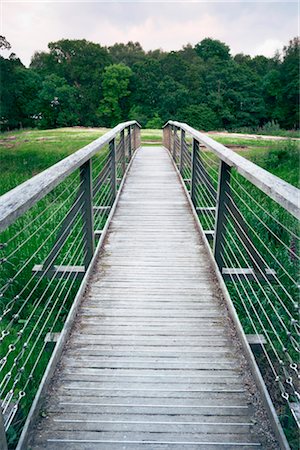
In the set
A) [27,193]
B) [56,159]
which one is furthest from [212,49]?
[27,193]

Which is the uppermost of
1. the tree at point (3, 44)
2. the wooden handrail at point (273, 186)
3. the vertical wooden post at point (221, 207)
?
the tree at point (3, 44)

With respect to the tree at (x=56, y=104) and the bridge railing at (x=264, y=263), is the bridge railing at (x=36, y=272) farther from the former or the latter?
the tree at (x=56, y=104)

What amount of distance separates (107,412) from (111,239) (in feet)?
7.64

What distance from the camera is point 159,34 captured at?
56.4m

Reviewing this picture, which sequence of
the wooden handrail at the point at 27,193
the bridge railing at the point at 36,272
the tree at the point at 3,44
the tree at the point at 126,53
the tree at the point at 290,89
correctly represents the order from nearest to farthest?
the wooden handrail at the point at 27,193
the bridge railing at the point at 36,272
the tree at the point at 3,44
the tree at the point at 290,89
the tree at the point at 126,53

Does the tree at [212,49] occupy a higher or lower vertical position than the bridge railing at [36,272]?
higher

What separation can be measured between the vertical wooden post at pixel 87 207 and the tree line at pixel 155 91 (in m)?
38.8

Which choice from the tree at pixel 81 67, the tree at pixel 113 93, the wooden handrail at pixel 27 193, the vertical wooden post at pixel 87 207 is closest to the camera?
the wooden handrail at pixel 27 193

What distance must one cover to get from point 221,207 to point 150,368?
4.95 ft

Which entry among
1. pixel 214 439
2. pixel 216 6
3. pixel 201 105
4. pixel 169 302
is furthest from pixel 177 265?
pixel 201 105

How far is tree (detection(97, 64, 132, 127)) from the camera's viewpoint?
148ft

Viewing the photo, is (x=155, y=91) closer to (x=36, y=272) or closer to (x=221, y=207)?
(x=36, y=272)

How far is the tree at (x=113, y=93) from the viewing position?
4519cm

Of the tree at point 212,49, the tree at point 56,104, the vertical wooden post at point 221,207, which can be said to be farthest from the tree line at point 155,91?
the vertical wooden post at point 221,207
